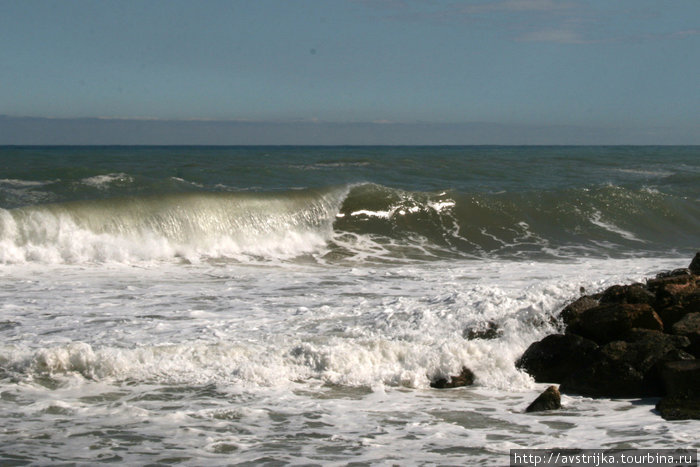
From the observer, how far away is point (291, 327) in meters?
8.84

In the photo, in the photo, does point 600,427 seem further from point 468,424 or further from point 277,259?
point 277,259

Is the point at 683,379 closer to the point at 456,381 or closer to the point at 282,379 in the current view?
the point at 456,381

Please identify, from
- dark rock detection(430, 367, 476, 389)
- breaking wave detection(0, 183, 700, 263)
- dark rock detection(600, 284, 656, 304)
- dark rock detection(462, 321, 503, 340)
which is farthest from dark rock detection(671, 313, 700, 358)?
breaking wave detection(0, 183, 700, 263)

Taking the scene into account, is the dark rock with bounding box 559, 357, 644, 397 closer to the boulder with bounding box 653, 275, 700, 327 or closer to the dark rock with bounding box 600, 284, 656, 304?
the boulder with bounding box 653, 275, 700, 327

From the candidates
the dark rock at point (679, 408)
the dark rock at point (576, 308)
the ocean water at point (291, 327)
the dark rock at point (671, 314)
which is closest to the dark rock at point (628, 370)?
the ocean water at point (291, 327)

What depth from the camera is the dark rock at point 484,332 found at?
8117mm

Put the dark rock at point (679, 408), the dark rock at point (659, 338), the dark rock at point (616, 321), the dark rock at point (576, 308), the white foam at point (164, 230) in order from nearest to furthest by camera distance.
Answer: the dark rock at point (679, 408), the dark rock at point (659, 338), the dark rock at point (616, 321), the dark rock at point (576, 308), the white foam at point (164, 230)

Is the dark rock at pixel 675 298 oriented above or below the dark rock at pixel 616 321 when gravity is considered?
above

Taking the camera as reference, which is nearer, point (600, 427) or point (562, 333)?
point (600, 427)

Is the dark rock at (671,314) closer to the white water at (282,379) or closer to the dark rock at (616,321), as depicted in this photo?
the dark rock at (616,321)

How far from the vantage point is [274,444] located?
17.9 ft

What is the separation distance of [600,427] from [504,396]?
1.12m

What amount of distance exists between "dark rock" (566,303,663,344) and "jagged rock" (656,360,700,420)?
1.16 meters

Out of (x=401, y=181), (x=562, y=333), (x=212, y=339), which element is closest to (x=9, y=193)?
(x=401, y=181)
